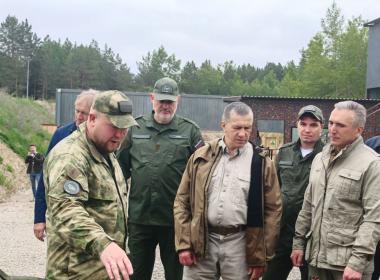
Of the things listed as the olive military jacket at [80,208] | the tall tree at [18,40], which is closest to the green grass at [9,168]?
the olive military jacket at [80,208]

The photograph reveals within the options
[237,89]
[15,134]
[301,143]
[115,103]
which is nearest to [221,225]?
[301,143]

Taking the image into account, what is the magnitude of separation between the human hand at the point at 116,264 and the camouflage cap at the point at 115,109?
647 millimetres

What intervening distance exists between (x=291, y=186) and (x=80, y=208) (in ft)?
6.93

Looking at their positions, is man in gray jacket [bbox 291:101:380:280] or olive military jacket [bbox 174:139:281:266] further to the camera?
olive military jacket [bbox 174:139:281:266]

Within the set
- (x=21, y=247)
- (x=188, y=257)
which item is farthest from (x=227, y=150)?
(x=21, y=247)

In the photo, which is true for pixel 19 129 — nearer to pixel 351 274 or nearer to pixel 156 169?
pixel 156 169

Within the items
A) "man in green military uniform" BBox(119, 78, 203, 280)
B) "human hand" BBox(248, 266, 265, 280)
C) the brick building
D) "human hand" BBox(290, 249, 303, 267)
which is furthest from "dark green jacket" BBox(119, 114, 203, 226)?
the brick building

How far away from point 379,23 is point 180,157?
93.5 ft

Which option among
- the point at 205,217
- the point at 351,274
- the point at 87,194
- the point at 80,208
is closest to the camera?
the point at 80,208

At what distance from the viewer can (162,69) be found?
78938 millimetres

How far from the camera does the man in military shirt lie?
7.97ft

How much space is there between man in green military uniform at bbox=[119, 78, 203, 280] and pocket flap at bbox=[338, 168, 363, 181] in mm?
A: 1290

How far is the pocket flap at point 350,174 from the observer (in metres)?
3.34

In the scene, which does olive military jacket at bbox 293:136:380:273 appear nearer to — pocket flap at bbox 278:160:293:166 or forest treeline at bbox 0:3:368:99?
pocket flap at bbox 278:160:293:166
